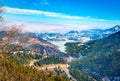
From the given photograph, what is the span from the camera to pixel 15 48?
48625 mm

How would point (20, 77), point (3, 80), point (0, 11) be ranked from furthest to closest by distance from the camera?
1. point (20, 77)
2. point (3, 80)
3. point (0, 11)

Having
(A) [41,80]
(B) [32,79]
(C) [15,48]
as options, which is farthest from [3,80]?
(A) [41,80]

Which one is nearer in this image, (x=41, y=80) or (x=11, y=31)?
(x=11, y=31)

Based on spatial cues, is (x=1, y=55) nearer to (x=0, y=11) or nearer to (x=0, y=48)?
(x=0, y=48)

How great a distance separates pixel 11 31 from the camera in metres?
47.7

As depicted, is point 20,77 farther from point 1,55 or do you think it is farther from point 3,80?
point 1,55

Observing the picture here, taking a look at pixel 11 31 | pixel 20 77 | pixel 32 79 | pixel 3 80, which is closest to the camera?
pixel 11 31

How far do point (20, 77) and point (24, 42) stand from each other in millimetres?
115544

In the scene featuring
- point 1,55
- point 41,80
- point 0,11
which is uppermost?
point 0,11

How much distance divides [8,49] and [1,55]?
1.63m

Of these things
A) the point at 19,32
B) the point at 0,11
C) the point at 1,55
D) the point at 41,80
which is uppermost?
the point at 0,11

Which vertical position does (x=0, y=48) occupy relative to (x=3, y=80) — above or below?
above

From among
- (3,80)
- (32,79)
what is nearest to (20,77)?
(32,79)

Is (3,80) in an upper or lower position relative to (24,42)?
lower
